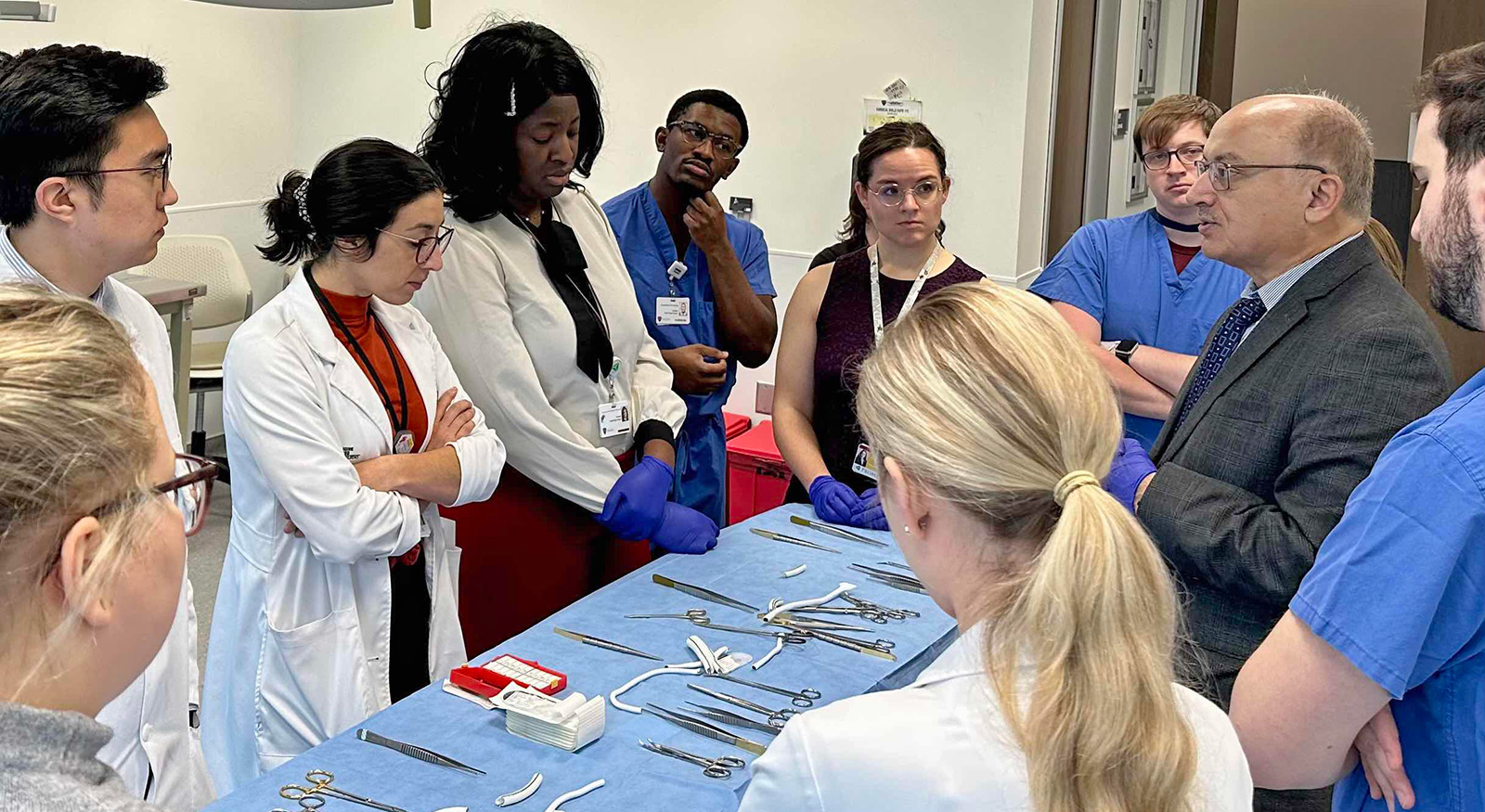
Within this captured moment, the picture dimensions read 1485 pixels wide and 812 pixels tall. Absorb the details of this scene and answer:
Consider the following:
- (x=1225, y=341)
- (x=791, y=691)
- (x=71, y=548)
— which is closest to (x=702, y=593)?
(x=791, y=691)

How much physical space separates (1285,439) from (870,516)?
101 cm

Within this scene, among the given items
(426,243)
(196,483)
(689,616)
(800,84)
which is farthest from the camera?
(800,84)

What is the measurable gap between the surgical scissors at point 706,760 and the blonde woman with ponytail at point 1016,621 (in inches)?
24.3

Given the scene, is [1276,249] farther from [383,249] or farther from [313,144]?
[313,144]

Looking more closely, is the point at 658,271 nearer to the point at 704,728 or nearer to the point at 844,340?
the point at 844,340

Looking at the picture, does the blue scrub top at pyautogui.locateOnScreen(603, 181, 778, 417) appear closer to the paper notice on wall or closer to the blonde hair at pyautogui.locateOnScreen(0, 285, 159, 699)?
the paper notice on wall

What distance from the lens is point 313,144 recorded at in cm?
594

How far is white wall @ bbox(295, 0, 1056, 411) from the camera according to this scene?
4297 mm

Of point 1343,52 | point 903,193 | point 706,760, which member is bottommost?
point 706,760

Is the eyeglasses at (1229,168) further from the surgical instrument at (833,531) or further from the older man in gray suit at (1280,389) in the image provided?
the surgical instrument at (833,531)

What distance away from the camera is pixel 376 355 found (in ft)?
7.22

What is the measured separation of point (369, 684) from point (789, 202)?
312 centimetres

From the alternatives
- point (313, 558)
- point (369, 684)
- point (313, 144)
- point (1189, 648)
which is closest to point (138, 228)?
point (313, 558)

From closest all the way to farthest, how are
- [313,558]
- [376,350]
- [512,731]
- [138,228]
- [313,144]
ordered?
[512,731] → [138,228] → [313,558] → [376,350] → [313,144]
